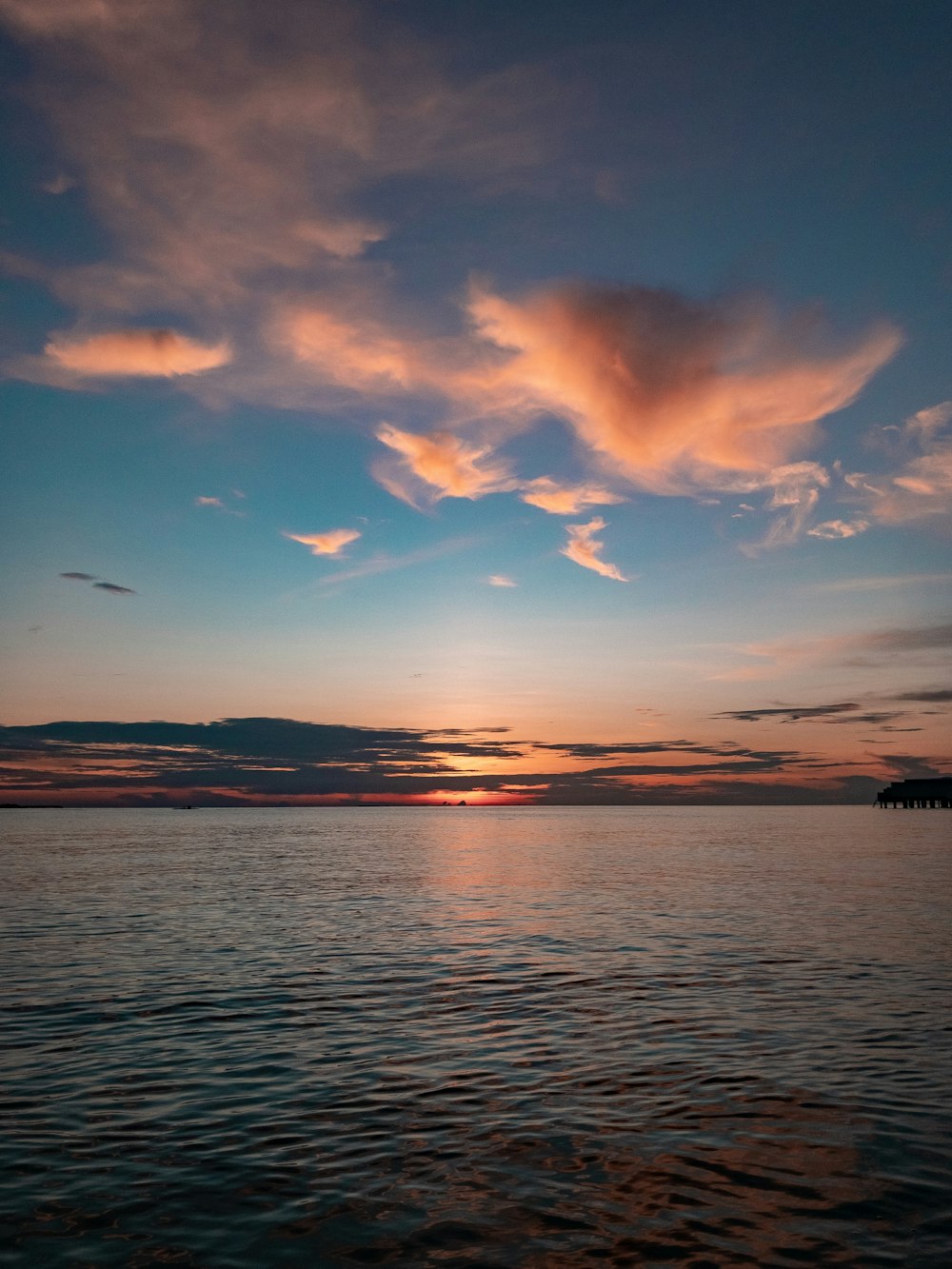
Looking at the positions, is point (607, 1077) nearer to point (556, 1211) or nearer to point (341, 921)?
point (556, 1211)

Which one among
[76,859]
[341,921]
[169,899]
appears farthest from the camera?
[76,859]

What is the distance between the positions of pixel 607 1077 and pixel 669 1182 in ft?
16.8

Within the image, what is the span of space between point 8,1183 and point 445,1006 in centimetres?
1345

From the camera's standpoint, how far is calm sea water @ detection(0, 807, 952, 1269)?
11766 mm

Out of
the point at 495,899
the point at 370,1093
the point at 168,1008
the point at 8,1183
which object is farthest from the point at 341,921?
the point at 8,1183

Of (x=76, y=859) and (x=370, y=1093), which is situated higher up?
(x=370, y=1093)

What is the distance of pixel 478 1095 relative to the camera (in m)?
17.2

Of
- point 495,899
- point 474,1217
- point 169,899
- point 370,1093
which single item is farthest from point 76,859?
point 474,1217

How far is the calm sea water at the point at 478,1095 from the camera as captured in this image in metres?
11.8

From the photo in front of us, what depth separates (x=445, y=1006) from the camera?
25.1 m

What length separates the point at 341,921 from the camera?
4359 cm

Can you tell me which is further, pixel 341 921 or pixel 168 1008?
pixel 341 921

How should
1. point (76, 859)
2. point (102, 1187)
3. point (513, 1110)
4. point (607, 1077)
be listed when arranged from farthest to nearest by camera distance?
point (76, 859) → point (607, 1077) → point (513, 1110) → point (102, 1187)

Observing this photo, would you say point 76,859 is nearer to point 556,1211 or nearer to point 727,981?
point 727,981
